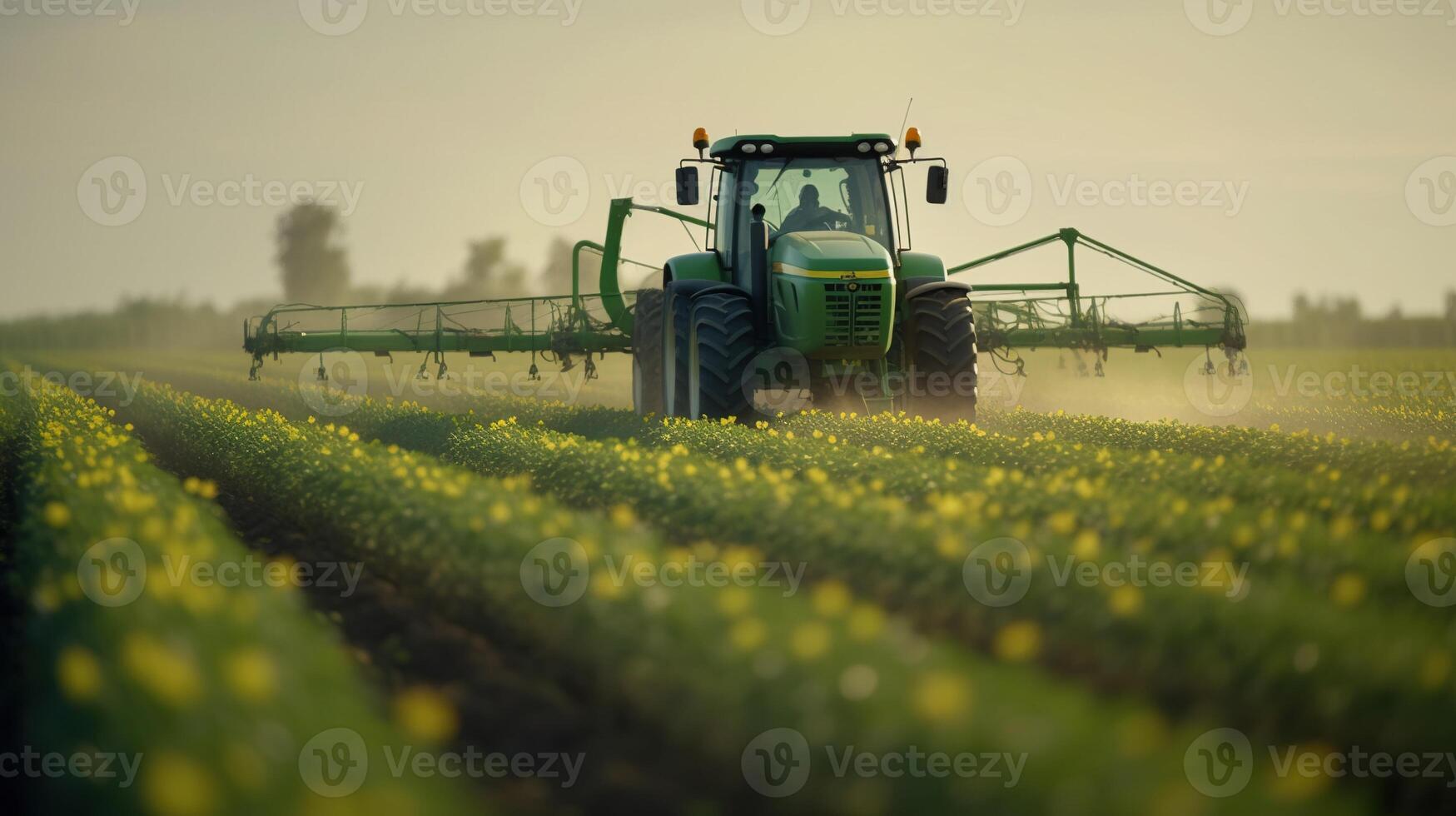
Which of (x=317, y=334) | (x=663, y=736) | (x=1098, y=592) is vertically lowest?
(x=663, y=736)

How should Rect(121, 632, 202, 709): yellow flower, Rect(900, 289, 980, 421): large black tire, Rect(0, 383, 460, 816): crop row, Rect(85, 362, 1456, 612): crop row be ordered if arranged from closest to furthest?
1. Rect(0, 383, 460, 816): crop row
2. Rect(121, 632, 202, 709): yellow flower
3. Rect(85, 362, 1456, 612): crop row
4. Rect(900, 289, 980, 421): large black tire

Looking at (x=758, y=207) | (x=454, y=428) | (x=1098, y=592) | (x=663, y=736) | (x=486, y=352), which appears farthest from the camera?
(x=486, y=352)

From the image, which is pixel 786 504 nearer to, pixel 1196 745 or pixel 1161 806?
pixel 1196 745

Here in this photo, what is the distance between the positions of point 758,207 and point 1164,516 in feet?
24.5

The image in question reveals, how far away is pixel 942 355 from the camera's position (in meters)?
13.7

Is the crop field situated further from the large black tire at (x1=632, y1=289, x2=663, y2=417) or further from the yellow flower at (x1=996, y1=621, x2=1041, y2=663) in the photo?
the large black tire at (x1=632, y1=289, x2=663, y2=417)

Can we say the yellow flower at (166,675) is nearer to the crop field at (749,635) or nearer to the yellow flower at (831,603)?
the crop field at (749,635)

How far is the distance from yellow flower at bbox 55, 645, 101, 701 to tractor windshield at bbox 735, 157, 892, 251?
422 inches

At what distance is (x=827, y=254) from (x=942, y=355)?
6.25ft

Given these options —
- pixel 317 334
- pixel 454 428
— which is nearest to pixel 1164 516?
pixel 454 428

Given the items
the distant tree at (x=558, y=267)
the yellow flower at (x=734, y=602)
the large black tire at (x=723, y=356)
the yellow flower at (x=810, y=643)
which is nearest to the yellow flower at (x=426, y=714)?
the yellow flower at (x=734, y=602)

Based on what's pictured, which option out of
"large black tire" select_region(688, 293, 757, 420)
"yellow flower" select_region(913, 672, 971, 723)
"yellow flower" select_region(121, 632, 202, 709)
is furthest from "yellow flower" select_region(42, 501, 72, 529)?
"large black tire" select_region(688, 293, 757, 420)

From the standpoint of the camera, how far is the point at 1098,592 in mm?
5871

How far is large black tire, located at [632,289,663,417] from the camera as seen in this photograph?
55.4 ft
